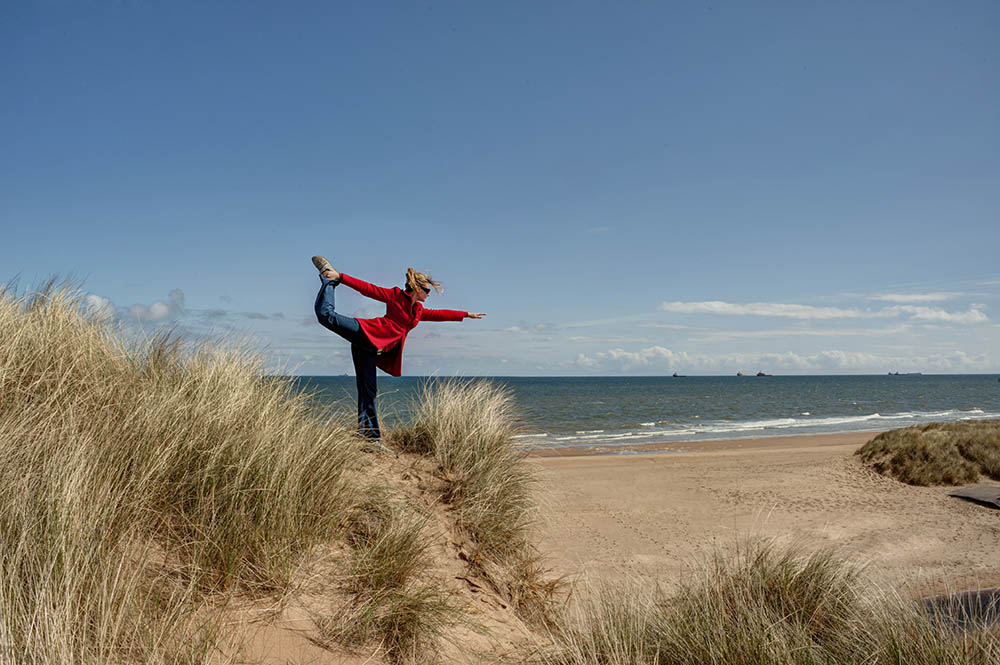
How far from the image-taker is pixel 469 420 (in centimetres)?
662

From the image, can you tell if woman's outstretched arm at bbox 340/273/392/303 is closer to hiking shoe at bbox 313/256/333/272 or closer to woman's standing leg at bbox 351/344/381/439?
hiking shoe at bbox 313/256/333/272

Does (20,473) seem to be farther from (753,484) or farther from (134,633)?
(753,484)

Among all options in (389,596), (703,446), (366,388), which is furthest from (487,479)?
(703,446)

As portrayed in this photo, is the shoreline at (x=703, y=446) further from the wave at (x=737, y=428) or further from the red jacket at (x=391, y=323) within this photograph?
the red jacket at (x=391, y=323)

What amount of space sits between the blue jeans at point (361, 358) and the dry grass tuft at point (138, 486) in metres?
0.60

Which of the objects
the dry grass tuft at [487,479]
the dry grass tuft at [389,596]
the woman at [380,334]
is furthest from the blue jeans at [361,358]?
the dry grass tuft at [389,596]

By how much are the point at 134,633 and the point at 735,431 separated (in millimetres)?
30301

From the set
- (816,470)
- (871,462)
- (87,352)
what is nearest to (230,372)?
(87,352)

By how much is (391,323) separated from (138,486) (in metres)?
3.28

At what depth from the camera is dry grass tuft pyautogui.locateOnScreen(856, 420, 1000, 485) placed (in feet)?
43.0

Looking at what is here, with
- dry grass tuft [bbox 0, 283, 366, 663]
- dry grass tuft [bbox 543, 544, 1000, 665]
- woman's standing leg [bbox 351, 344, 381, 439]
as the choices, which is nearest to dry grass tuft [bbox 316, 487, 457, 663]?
dry grass tuft [bbox 0, 283, 366, 663]

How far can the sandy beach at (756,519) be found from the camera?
793 centimetres

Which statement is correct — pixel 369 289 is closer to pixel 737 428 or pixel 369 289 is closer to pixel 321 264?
pixel 321 264

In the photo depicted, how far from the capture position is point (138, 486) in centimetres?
354
